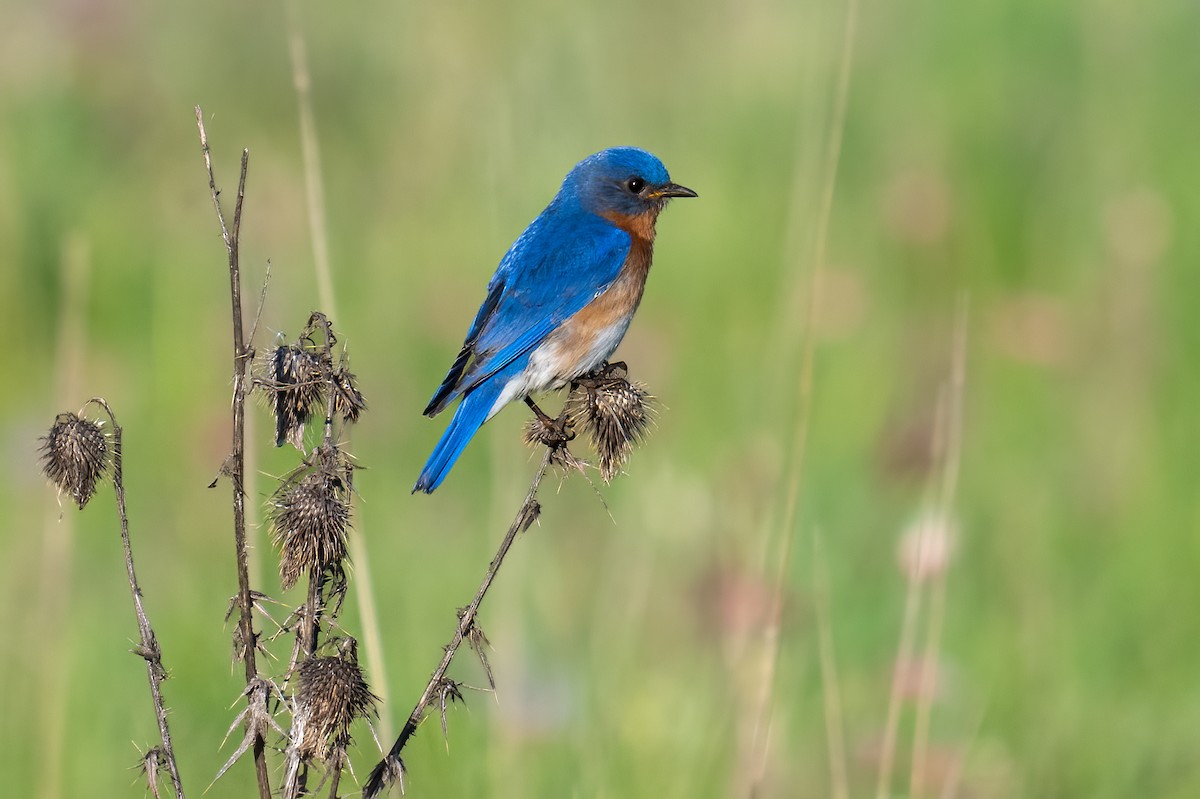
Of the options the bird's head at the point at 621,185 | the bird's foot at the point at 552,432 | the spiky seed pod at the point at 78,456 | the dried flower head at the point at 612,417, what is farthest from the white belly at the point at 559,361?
the spiky seed pod at the point at 78,456

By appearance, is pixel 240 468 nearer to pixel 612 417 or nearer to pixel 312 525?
pixel 312 525

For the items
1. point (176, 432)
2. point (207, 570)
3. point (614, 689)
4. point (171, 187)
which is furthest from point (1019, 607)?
point (171, 187)

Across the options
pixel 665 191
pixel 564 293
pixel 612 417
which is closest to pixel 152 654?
pixel 612 417

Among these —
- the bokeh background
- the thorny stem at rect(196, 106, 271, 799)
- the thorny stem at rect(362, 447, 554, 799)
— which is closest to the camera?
the thorny stem at rect(196, 106, 271, 799)

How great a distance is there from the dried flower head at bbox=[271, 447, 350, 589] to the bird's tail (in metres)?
0.93

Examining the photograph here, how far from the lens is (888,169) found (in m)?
6.71

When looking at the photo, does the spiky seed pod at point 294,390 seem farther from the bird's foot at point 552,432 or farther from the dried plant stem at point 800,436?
the dried plant stem at point 800,436

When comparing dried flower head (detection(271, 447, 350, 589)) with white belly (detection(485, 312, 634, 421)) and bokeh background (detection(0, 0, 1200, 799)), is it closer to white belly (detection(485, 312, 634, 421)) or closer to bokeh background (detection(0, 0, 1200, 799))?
bokeh background (detection(0, 0, 1200, 799))

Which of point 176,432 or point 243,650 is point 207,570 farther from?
point 243,650

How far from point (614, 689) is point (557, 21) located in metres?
3.87

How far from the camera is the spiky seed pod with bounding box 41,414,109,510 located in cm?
209

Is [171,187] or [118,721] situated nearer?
[118,721]

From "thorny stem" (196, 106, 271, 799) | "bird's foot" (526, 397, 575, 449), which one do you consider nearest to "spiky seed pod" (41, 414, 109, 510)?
"thorny stem" (196, 106, 271, 799)

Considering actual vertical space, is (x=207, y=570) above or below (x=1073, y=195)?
below
